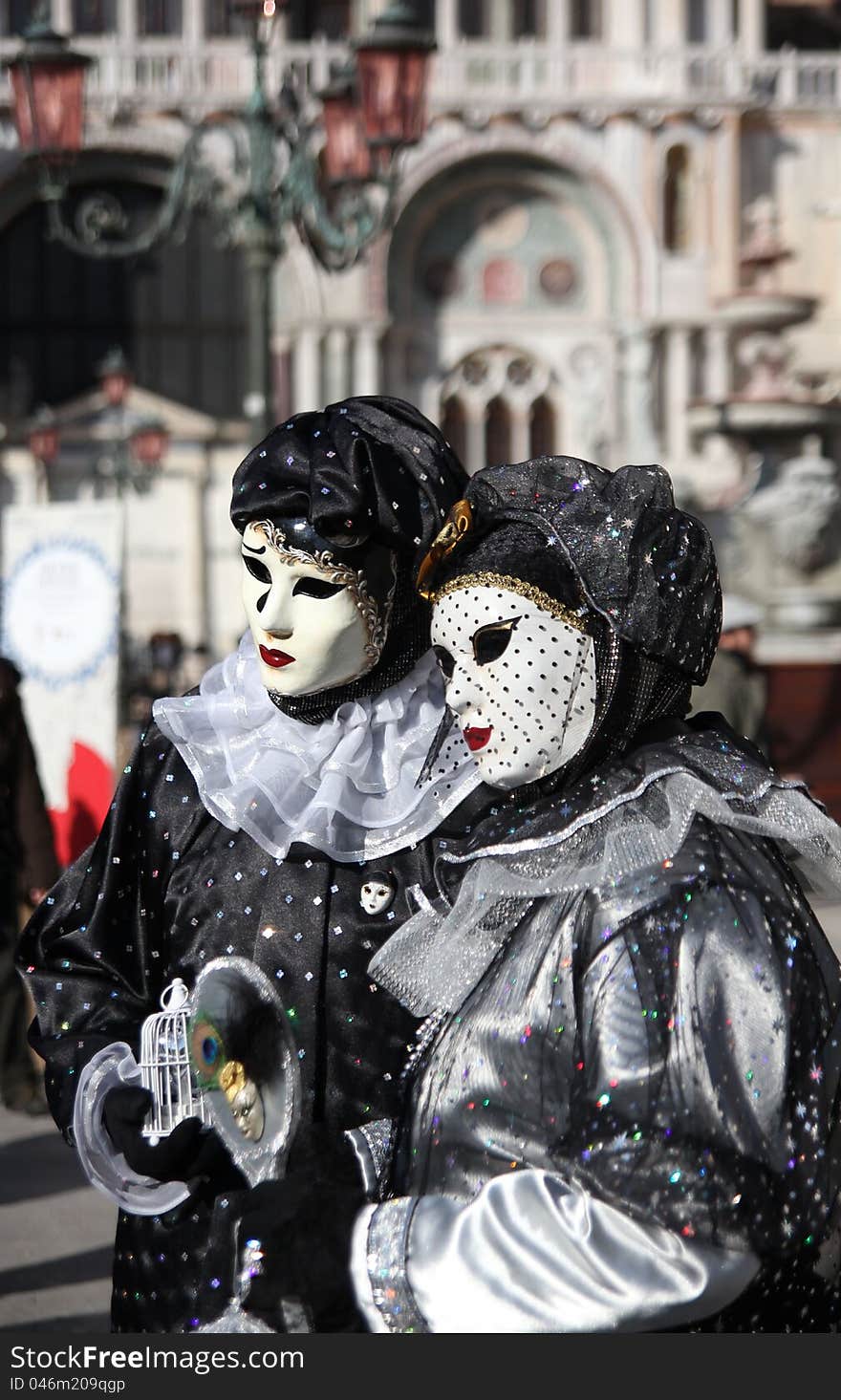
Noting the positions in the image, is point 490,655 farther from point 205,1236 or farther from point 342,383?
point 342,383

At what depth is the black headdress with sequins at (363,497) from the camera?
6.84 ft

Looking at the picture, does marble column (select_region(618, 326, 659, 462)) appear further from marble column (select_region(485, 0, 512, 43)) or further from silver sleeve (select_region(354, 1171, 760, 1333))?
silver sleeve (select_region(354, 1171, 760, 1333))

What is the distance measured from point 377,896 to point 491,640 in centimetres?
52

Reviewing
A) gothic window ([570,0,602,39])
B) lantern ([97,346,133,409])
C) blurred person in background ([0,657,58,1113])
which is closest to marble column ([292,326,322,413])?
gothic window ([570,0,602,39])

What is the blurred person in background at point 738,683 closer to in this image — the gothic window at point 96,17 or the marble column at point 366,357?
the marble column at point 366,357

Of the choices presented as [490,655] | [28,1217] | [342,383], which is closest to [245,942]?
[490,655]

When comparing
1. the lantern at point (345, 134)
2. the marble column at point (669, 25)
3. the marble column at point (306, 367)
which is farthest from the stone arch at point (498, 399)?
the lantern at point (345, 134)

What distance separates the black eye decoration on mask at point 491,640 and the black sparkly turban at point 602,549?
45 mm

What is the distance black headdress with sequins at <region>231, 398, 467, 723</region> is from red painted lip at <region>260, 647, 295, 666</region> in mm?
67

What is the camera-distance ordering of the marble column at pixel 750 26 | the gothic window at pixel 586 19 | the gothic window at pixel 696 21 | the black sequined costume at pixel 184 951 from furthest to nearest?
the gothic window at pixel 586 19, the marble column at pixel 750 26, the gothic window at pixel 696 21, the black sequined costume at pixel 184 951

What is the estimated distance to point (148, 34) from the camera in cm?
2498

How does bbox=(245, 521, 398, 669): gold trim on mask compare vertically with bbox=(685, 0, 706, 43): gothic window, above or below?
below

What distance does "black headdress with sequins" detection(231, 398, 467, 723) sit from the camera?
2.09 m

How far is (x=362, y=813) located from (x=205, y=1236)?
47 cm
